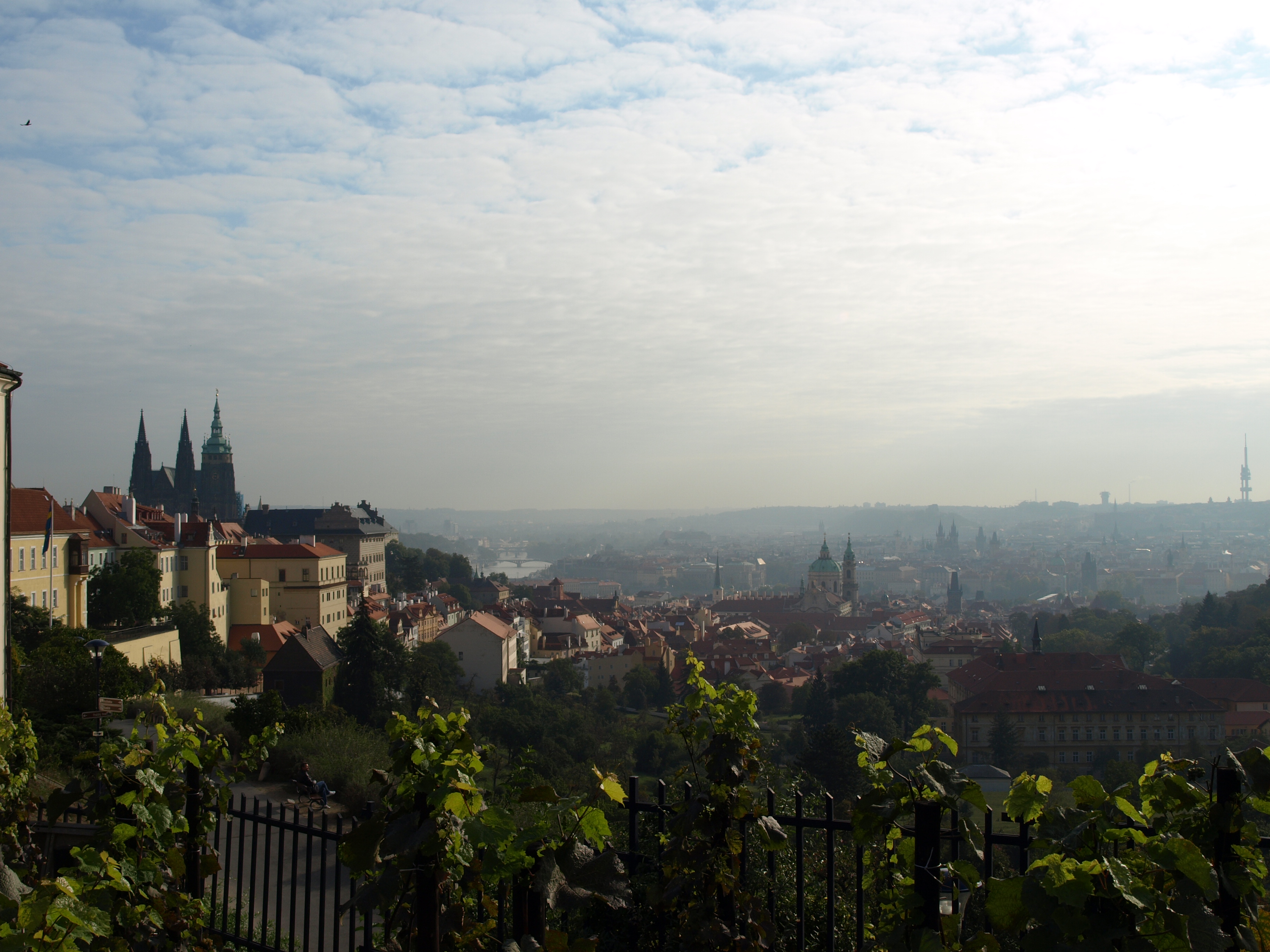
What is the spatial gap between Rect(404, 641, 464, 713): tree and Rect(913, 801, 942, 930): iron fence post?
25.4 meters

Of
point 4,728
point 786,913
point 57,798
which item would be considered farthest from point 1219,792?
point 4,728

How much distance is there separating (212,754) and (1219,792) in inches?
150

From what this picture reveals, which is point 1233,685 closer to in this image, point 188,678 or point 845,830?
point 188,678

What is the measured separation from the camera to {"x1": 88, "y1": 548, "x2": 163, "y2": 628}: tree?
32531mm

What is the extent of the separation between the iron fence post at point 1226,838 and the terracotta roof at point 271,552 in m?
46.6

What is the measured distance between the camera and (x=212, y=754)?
14.3 feet

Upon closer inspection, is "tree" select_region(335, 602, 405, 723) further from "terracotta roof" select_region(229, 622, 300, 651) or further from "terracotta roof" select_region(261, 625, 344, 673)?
"terracotta roof" select_region(229, 622, 300, 651)

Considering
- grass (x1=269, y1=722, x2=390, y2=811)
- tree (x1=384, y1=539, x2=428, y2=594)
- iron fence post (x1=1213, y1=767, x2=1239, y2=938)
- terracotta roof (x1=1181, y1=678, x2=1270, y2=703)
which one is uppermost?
iron fence post (x1=1213, y1=767, x2=1239, y2=938)

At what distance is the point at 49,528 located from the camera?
937 inches

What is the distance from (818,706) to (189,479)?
6057 cm

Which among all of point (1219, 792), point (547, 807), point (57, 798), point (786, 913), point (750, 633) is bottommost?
point (750, 633)

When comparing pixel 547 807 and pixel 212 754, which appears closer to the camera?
pixel 547 807

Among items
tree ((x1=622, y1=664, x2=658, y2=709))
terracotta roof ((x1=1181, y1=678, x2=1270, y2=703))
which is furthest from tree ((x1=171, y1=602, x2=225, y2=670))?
terracotta roof ((x1=1181, y1=678, x2=1270, y2=703))

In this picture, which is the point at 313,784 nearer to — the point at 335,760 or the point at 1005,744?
the point at 335,760
